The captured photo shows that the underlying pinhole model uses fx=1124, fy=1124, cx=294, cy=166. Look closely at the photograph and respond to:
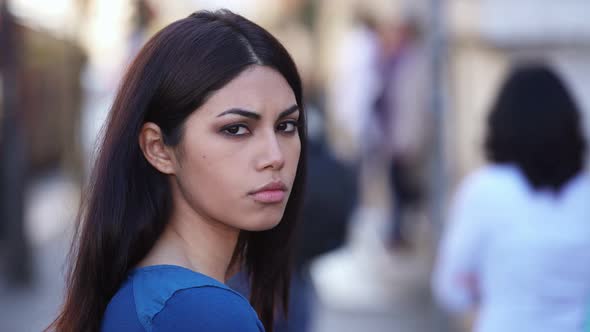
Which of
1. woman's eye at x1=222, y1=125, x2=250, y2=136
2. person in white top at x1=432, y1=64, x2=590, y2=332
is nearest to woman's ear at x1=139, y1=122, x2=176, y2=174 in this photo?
woman's eye at x1=222, y1=125, x2=250, y2=136

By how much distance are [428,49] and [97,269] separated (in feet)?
16.9

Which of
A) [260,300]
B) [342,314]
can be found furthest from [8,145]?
[260,300]

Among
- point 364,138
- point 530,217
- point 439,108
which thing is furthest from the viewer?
point 364,138

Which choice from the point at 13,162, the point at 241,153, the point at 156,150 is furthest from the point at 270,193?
the point at 13,162

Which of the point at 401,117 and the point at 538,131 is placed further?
the point at 401,117

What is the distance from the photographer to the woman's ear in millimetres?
2299

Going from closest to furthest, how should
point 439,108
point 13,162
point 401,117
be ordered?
point 439,108, point 13,162, point 401,117

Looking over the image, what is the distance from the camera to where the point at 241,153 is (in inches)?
88.4

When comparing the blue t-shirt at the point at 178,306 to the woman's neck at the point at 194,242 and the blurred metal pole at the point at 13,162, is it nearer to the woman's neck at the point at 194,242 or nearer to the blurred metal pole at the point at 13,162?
the woman's neck at the point at 194,242

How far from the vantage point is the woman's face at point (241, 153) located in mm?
2229

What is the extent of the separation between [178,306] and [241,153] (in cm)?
34

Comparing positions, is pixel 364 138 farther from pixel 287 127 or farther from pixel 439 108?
pixel 287 127

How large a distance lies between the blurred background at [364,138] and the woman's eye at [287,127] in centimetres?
82

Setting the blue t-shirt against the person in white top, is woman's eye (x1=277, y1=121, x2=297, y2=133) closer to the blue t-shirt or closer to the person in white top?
the blue t-shirt
